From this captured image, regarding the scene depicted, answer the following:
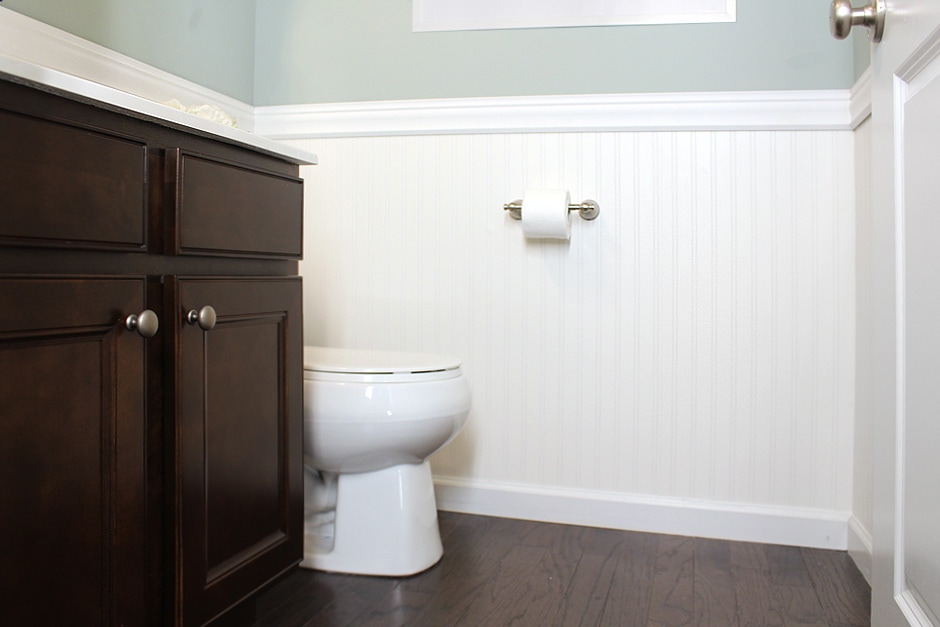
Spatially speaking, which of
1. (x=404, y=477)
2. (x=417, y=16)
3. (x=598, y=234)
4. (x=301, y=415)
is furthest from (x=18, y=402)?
(x=417, y=16)

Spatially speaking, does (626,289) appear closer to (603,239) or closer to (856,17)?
(603,239)

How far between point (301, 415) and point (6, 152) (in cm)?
72

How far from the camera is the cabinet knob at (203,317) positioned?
3.62 feet

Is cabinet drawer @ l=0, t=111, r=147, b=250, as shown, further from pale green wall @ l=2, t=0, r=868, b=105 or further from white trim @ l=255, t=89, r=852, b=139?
white trim @ l=255, t=89, r=852, b=139

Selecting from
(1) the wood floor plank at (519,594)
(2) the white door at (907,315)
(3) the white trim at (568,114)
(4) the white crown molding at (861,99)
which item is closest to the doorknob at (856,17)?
(2) the white door at (907,315)

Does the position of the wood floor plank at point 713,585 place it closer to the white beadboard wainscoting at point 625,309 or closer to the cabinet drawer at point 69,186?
the white beadboard wainscoting at point 625,309

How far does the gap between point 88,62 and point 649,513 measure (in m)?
1.62

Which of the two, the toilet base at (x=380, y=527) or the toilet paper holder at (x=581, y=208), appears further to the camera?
the toilet paper holder at (x=581, y=208)

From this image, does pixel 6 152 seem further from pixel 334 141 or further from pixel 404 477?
pixel 334 141

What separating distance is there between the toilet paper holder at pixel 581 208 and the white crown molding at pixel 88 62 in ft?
2.63

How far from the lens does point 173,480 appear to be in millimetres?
1082

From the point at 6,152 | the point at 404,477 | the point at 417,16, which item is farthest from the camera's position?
the point at 417,16

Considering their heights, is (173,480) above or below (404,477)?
above

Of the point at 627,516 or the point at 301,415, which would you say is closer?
the point at 301,415
